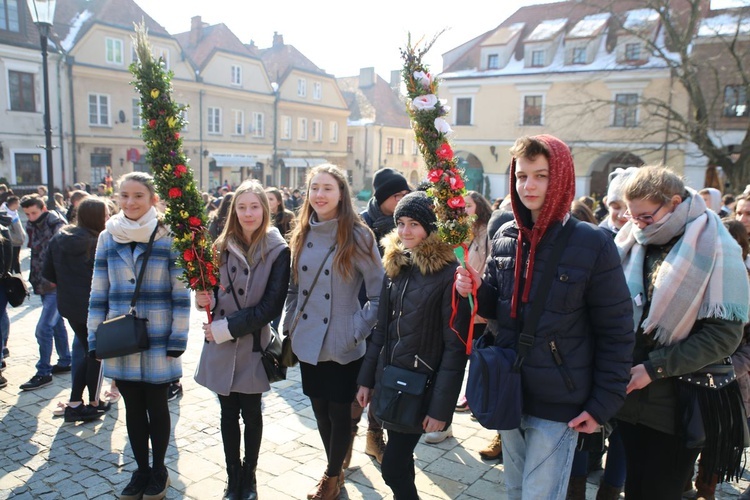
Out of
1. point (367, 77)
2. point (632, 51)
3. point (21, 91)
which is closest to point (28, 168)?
point (21, 91)

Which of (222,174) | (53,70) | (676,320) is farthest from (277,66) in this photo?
(676,320)

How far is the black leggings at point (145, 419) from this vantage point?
378 centimetres

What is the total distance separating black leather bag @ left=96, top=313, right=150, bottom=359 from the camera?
3543 mm

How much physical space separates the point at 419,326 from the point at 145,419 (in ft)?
7.24

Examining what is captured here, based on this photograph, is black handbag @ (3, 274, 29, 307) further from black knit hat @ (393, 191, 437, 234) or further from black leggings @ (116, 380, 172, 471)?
black knit hat @ (393, 191, 437, 234)

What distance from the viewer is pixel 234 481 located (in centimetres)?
375

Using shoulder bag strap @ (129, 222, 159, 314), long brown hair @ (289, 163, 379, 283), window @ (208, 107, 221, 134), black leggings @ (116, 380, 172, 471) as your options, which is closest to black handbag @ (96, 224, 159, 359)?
shoulder bag strap @ (129, 222, 159, 314)

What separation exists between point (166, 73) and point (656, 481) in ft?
12.3

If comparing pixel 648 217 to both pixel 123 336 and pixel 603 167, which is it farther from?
pixel 603 167

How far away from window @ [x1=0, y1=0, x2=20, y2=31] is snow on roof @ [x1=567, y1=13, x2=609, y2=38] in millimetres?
27957

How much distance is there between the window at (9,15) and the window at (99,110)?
14.1ft

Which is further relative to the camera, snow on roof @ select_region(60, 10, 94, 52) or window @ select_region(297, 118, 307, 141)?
window @ select_region(297, 118, 307, 141)

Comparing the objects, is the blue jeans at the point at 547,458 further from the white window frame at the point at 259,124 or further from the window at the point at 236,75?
the white window frame at the point at 259,124

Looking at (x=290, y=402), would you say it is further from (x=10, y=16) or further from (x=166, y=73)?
(x=10, y=16)
